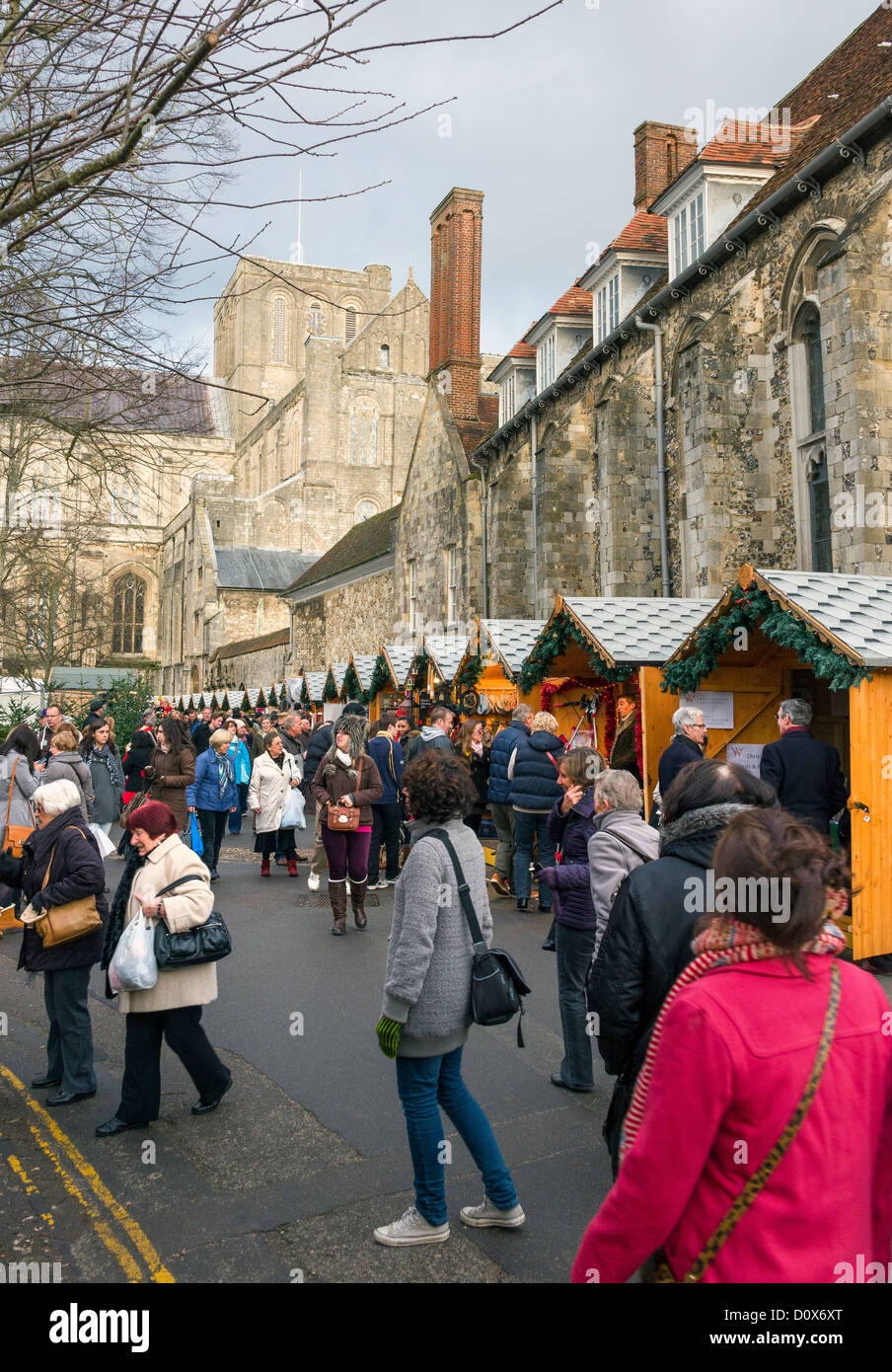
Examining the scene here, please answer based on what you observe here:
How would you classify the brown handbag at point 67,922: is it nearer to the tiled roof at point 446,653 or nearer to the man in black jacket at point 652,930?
the man in black jacket at point 652,930

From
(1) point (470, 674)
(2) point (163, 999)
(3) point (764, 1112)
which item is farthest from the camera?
(1) point (470, 674)

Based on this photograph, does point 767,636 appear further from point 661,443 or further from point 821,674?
point 661,443

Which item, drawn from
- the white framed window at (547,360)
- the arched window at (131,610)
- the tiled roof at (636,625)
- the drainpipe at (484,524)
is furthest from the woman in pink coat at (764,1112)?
the arched window at (131,610)

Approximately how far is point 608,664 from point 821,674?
10.5ft

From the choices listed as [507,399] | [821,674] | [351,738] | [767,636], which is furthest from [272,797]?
[507,399]

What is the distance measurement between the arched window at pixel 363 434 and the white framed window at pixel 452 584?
103ft

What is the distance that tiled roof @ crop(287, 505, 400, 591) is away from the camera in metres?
31.2

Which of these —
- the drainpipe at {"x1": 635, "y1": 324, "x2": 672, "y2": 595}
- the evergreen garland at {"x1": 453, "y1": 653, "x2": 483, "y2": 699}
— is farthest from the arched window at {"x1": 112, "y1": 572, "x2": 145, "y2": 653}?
the evergreen garland at {"x1": 453, "y1": 653, "x2": 483, "y2": 699}

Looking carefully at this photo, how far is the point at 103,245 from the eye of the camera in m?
4.94

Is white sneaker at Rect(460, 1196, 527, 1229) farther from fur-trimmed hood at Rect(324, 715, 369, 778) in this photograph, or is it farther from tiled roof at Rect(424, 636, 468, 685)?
tiled roof at Rect(424, 636, 468, 685)

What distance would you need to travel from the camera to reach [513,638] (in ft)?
43.7

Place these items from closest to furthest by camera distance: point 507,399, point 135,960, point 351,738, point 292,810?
point 135,960, point 351,738, point 292,810, point 507,399
